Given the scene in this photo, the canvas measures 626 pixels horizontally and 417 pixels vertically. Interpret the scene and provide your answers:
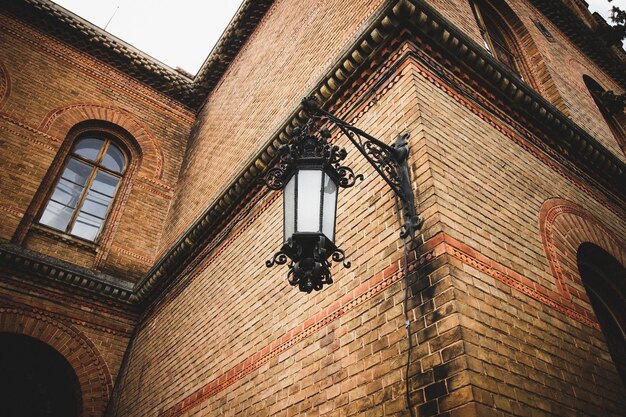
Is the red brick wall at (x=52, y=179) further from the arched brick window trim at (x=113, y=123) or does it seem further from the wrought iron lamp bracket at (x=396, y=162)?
the wrought iron lamp bracket at (x=396, y=162)

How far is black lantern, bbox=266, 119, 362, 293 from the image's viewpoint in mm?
2787

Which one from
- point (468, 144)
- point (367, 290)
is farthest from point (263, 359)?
point (468, 144)

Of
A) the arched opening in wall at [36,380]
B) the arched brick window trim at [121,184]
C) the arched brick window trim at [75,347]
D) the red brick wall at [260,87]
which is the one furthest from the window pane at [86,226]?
the arched opening in wall at [36,380]

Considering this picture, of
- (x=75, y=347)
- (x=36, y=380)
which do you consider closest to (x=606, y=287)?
(x=75, y=347)

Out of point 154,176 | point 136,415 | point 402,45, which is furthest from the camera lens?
point 154,176

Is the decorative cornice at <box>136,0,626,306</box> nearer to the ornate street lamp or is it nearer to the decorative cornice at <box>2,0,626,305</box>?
the decorative cornice at <box>2,0,626,305</box>

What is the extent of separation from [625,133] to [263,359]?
8938mm

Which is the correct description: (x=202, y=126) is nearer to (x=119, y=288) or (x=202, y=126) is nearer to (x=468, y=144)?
(x=119, y=288)

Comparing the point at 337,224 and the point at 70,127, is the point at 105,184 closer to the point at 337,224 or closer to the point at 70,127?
the point at 70,127

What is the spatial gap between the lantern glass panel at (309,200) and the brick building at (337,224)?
0.85m

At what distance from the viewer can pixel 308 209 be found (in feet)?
9.45

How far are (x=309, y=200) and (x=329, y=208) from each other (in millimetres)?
146

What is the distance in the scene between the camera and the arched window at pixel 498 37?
Result: 7277mm

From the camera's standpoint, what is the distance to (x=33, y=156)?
845 centimetres
